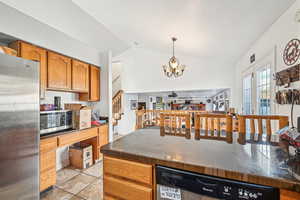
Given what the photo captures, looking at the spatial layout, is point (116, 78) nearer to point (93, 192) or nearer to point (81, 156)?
point (81, 156)

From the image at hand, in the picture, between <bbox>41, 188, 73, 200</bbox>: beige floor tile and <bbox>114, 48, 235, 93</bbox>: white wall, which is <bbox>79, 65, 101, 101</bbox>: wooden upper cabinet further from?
<bbox>114, 48, 235, 93</bbox>: white wall

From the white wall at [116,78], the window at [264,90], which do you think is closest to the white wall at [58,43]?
the window at [264,90]

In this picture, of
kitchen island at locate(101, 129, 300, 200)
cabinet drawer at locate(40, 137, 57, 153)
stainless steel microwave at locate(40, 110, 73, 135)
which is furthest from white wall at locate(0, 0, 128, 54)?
kitchen island at locate(101, 129, 300, 200)

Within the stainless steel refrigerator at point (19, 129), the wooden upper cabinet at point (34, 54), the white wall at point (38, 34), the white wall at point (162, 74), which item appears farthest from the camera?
the white wall at point (162, 74)

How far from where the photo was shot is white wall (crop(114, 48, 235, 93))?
4461 millimetres

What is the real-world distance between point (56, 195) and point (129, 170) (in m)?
1.77

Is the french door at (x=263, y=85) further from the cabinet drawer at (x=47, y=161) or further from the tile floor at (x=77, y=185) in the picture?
the cabinet drawer at (x=47, y=161)

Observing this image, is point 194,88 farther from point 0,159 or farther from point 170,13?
point 0,159

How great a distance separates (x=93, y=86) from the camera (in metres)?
3.03

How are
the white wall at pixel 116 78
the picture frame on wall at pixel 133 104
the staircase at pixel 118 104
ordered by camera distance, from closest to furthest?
the staircase at pixel 118 104 < the picture frame on wall at pixel 133 104 < the white wall at pixel 116 78

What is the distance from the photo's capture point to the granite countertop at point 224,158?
66 cm

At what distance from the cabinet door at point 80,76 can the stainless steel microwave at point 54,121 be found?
0.56 m

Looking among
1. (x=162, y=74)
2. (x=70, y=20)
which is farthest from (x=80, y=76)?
(x=162, y=74)

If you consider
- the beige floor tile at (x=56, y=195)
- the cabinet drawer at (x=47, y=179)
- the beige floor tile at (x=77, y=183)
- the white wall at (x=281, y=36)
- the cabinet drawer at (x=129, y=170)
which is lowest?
the beige floor tile at (x=56, y=195)
